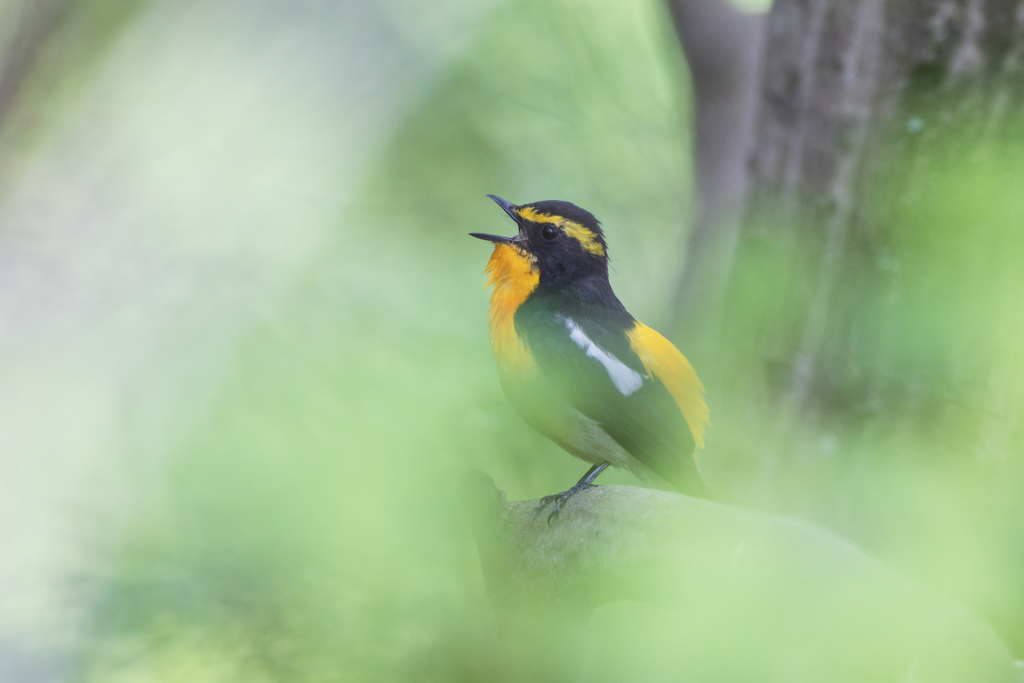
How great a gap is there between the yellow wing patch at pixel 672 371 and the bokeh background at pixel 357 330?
14.0 inches

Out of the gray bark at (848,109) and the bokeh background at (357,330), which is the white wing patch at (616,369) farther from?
the gray bark at (848,109)

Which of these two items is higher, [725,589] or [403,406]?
[403,406]

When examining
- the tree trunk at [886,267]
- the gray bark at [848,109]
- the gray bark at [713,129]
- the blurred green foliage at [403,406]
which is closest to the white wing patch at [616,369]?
the blurred green foliage at [403,406]

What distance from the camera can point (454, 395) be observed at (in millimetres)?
1800

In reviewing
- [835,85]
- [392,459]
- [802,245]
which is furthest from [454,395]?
[835,85]

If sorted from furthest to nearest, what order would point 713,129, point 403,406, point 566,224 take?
point 713,129 → point 403,406 → point 566,224

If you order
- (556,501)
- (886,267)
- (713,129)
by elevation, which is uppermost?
(713,129)

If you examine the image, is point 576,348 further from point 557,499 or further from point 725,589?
point 725,589

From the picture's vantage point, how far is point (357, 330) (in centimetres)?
233

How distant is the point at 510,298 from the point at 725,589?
0.49 m

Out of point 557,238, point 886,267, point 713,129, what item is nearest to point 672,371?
point 557,238

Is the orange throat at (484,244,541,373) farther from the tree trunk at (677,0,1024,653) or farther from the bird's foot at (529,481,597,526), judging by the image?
the tree trunk at (677,0,1024,653)

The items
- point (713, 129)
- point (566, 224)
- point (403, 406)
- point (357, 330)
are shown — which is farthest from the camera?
point (713, 129)

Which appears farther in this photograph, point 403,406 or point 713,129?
point 713,129
